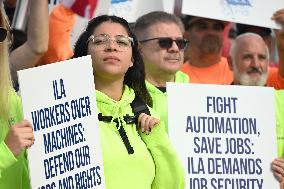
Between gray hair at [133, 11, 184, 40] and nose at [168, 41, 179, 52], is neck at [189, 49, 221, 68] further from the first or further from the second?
nose at [168, 41, 179, 52]

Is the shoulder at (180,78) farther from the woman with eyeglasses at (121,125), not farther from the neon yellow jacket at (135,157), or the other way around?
the neon yellow jacket at (135,157)

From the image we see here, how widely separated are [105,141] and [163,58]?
5.10 feet

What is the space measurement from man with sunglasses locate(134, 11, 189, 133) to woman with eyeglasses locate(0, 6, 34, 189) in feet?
4.73

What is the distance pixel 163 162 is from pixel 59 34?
2318mm

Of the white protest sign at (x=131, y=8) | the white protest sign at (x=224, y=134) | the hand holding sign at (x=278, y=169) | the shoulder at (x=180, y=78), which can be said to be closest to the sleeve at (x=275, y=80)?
the shoulder at (x=180, y=78)

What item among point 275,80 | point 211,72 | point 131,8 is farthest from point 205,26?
point 275,80

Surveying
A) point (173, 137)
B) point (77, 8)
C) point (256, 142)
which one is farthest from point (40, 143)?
point (77, 8)

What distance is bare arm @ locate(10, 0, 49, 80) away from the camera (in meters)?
5.50

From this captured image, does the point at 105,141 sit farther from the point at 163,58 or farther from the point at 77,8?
the point at 77,8

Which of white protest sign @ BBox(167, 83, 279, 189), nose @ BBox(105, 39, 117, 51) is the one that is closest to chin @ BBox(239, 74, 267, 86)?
white protest sign @ BBox(167, 83, 279, 189)

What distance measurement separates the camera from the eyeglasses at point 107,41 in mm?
4539

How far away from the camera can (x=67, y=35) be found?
21.7ft

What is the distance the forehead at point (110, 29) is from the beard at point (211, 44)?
115 inches

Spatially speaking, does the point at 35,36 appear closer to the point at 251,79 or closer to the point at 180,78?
the point at 180,78
